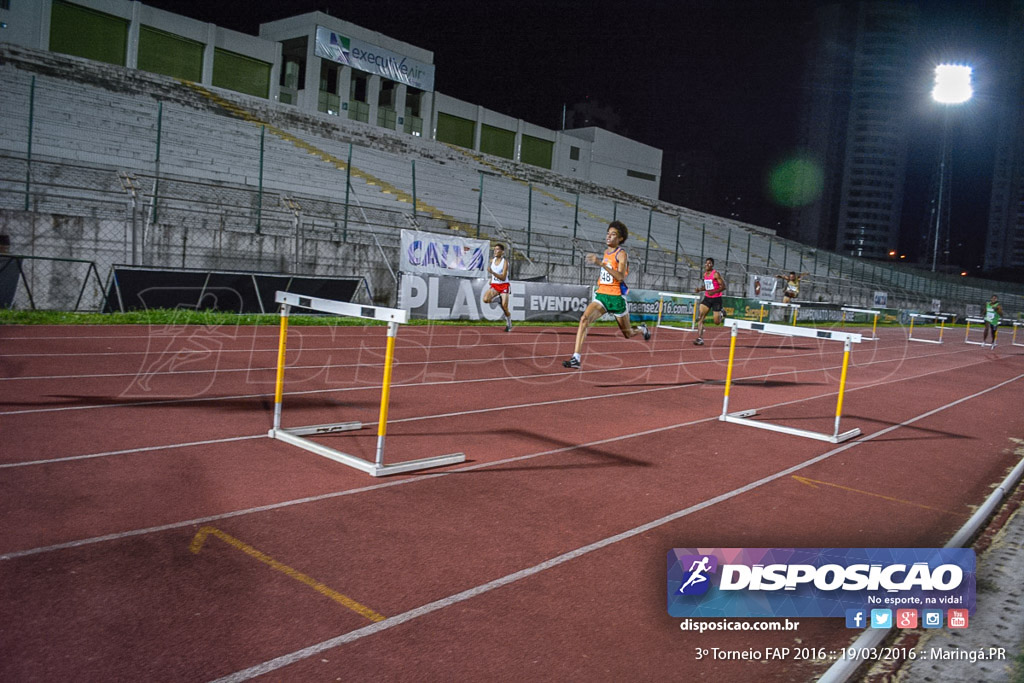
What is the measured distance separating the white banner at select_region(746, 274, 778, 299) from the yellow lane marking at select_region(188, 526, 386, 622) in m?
31.8

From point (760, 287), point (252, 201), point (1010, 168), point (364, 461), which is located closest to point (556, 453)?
point (364, 461)

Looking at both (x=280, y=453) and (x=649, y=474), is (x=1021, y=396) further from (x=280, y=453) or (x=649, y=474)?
(x=280, y=453)

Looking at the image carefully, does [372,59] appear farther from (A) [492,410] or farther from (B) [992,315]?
(A) [492,410]

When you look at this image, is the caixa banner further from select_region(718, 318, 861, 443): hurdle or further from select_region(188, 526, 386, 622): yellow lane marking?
select_region(718, 318, 861, 443): hurdle

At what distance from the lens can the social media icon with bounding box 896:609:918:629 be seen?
3189 mm

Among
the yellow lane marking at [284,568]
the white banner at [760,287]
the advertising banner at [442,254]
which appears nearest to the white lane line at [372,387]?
the yellow lane marking at [284,568]

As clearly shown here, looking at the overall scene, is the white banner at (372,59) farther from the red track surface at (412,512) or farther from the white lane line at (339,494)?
the white lane line at (339,494)

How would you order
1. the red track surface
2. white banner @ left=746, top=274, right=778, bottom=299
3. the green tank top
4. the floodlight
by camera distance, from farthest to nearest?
the floodlight < white banner @ left=746, top=274, right=778, bottom=299 < the green tank top < the red track surface

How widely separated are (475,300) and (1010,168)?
414 ft

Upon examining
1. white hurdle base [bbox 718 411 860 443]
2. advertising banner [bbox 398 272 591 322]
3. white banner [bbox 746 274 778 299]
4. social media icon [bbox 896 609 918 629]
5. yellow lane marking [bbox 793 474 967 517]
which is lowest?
social media icon [bbox 896 609 918 629]

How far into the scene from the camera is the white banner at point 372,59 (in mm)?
38469

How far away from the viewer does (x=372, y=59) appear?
40.8 meters

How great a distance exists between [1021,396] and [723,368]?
16.7 feet

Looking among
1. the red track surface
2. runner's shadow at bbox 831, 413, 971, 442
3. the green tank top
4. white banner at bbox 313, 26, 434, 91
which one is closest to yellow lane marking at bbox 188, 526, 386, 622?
the red track surface
